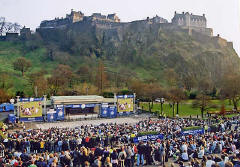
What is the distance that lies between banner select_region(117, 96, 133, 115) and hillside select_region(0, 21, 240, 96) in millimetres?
61536

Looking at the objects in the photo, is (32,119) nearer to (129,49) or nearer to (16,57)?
(16,57)

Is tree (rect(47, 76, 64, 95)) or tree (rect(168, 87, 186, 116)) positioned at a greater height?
tree (rect(47, 76, 64, 95))

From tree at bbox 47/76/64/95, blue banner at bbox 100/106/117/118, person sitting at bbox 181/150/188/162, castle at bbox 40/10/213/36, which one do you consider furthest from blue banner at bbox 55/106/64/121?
castle at bbox 40/10/213/36

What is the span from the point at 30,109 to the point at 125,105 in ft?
58.7

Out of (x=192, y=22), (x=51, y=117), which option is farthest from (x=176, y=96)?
(x=192, y=22)

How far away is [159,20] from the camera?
14350 centimetres

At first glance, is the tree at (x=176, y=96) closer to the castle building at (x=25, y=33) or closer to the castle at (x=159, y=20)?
the castle at (x=159, y=20)

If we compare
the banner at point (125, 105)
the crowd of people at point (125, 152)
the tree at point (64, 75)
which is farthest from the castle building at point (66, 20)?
the crowd of people at point (125, 152)

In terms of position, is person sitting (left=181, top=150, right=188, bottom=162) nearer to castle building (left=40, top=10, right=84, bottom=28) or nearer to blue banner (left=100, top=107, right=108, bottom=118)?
blue banner (left=100, top=107, right=108, bottom=118)

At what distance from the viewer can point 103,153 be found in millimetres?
15719

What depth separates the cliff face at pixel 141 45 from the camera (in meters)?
121

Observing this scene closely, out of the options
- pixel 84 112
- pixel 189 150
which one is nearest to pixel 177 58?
pixel 84 112

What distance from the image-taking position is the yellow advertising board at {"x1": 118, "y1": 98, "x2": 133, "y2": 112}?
48281 mm

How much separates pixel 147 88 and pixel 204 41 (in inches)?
3274
